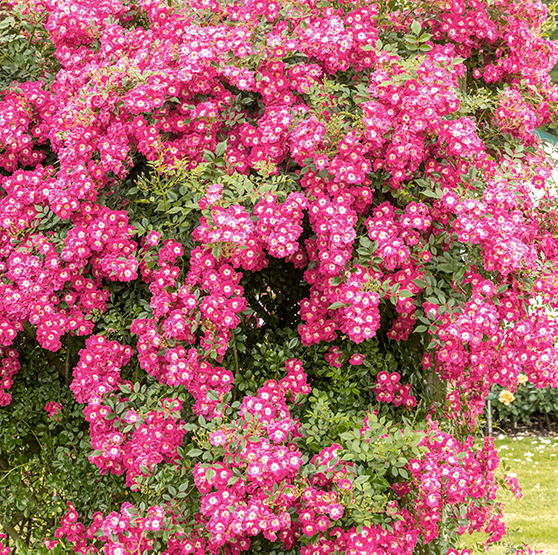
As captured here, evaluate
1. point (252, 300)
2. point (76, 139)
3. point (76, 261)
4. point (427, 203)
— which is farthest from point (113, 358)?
point (427, 203)

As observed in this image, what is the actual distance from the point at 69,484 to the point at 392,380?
1.65 metres

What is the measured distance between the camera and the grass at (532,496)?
5156mm

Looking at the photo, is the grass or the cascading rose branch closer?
the cascading rose branch

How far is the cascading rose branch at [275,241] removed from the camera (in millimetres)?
2736

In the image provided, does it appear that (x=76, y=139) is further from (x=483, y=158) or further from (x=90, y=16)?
(x=483, y=158)

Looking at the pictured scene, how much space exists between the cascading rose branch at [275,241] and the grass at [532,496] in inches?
64.8

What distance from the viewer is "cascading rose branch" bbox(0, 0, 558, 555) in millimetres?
2736

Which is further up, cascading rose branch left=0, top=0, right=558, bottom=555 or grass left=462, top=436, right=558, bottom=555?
cascading rose branch left=0, top=0, right=558, bottom=555

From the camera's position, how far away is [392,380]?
10.1ft

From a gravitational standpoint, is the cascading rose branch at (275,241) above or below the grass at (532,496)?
above

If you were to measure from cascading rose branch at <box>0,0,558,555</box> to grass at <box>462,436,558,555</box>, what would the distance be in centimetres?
165

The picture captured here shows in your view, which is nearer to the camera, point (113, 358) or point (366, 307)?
point (366, 307)

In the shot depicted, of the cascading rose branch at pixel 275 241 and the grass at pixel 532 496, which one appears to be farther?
the grass at pixel 532 496

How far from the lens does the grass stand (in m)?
5.16
